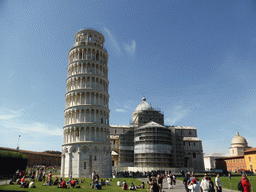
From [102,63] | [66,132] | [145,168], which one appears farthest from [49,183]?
[145,168]

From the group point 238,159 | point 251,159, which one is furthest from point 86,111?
point 238,159

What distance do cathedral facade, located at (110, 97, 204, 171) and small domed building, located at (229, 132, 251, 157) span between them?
2059 centimetres

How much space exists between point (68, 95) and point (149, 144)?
2804 cm

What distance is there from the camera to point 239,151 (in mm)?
87000

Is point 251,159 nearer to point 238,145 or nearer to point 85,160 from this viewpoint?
point 238,145

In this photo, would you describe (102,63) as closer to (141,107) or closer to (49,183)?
(49,183)

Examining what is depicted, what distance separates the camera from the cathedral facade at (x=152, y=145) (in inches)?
2313

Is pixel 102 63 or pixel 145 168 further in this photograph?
pixel 145 168

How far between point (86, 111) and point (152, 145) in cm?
2461

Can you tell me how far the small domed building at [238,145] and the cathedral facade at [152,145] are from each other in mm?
20594

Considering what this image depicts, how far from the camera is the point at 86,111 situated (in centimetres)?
4512

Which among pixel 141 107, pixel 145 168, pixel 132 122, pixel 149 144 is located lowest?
pixel 145 168

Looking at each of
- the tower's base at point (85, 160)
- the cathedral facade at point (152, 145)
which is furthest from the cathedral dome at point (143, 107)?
the tower's base at point (85, 160)

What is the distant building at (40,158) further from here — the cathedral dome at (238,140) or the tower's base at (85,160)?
the cathedral dome at (238,140)
